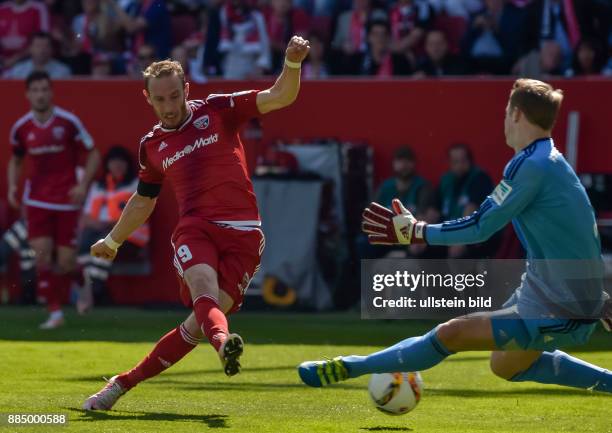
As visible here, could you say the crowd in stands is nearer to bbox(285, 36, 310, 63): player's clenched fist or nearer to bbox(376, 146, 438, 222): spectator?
bbox(376, 146, 438, 222): spectator

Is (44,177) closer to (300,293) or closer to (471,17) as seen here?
(300,293)

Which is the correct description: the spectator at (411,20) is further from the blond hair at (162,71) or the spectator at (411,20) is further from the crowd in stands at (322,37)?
the blond hair at (162,71)

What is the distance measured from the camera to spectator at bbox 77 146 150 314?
16094mm

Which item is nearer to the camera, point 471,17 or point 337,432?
point 337,432

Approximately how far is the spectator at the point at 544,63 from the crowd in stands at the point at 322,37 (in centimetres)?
1

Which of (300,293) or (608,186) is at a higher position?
(608,186)

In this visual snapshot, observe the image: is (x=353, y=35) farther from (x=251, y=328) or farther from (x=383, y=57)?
(x=251, y=328)

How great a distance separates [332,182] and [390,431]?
27.5ft

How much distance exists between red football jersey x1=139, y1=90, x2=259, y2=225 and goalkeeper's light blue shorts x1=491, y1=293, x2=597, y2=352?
2142 millimetres

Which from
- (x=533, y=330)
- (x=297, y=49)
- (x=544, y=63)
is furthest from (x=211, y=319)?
(x=544, y=63)

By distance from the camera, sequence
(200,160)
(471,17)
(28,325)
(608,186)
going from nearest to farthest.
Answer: (200,160) → (28,325) → (608,186) → (471,17)

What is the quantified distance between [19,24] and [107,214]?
11.7 ft

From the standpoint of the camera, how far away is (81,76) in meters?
17.3

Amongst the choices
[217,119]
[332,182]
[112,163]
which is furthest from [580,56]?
[217,119]
